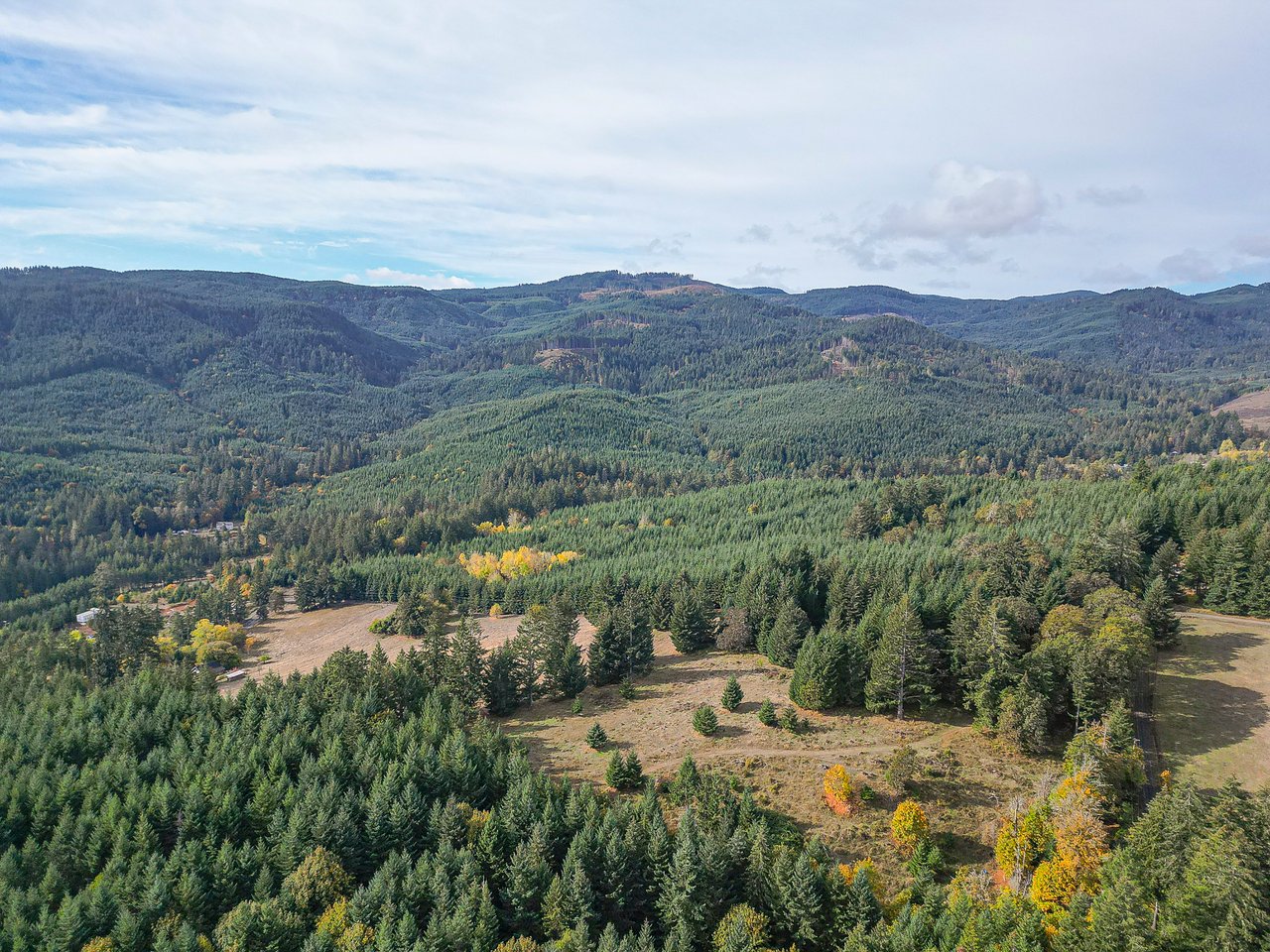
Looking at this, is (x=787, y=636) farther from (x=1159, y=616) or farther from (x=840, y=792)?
(x=1159, y=616)

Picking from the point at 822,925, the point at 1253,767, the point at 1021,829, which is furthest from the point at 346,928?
the point at 1253,767

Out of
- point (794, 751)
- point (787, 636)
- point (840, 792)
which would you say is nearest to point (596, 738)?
point (794, 751)

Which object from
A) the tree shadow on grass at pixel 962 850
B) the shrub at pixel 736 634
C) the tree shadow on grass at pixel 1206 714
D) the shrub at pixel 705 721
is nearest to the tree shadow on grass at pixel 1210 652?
the tree shadow on grass at pixel 1206 714

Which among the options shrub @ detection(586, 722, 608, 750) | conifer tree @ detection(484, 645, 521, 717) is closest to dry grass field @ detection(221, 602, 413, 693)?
conifer tree @ detection(484, 645, 521, 717)

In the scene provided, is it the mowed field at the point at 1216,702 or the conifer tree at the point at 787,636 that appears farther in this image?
the conifer tree at the point at 787,636

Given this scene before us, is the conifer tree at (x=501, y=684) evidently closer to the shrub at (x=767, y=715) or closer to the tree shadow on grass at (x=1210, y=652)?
the shrub at (x=767, y=715)

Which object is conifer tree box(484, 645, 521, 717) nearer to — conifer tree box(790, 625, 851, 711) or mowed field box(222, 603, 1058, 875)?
mowed field box(222, 603, 1058, 875)
